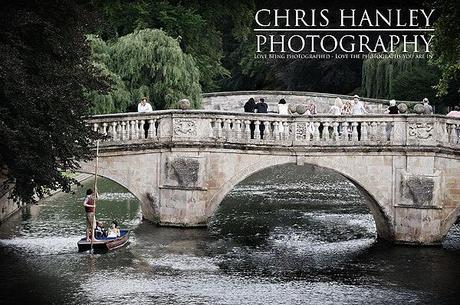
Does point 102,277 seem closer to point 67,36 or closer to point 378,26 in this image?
point 67,36

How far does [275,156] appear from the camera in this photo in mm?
25188

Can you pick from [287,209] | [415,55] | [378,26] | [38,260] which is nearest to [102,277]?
[38,260]

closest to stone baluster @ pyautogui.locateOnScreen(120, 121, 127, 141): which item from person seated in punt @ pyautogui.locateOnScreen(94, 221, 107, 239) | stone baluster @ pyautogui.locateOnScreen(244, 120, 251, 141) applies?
person seated in punt @ pyautogui.locateOnScreen(94, 221, 107, 239)

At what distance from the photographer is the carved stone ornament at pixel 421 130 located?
2434cm

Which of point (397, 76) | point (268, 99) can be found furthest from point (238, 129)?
point (397, 76)

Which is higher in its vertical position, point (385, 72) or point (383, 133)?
point (385, 72)

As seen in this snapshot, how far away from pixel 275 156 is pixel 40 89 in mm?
7663

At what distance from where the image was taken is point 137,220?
27453mm

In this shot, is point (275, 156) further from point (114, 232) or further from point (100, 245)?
point (100, 245)

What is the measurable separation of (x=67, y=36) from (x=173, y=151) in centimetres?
546

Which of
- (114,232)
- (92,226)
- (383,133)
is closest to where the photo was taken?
(92,226)

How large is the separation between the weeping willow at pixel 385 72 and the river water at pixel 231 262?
12920mm

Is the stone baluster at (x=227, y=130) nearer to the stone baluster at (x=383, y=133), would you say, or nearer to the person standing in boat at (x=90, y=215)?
the stone baluster at (x=383, y=133)

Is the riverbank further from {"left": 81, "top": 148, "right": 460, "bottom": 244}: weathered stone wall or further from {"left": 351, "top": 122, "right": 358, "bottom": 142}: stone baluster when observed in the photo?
{"left": 351, "top": 122, "right": 358, "bottom": 142}: stone baluster
